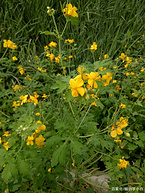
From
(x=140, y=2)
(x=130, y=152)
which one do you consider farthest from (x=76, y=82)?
(x=140, y=2)

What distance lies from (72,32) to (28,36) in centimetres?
76

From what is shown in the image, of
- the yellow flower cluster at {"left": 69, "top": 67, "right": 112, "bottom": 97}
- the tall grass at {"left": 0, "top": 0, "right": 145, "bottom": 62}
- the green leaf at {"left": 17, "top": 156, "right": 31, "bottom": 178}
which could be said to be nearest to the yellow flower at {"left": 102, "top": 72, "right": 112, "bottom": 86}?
the yellow flower cluster at {"left": 69, "top": 67, "right": 112, "bottom": 97}

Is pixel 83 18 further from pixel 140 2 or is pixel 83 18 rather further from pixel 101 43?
pixel 140 2

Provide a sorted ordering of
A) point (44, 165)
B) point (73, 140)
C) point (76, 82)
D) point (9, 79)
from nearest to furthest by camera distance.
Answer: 1. point (76, 82)
2. point (73, 140)
3. point (44, 165)
4. point (9, 79)

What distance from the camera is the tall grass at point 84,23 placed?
298cm

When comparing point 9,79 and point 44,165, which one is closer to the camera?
point 44,165

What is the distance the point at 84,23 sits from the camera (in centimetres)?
309

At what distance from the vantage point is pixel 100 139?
1117 mm

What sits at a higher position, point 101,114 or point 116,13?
point 116,13

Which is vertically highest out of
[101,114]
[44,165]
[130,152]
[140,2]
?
[140,2]

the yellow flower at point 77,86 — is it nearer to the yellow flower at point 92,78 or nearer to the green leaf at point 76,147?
the yellow flower at point 92,78

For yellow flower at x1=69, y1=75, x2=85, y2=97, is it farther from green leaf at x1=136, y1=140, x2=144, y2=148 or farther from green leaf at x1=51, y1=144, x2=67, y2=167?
green leaf at x1=136, y1=140, x2=144, y2=148

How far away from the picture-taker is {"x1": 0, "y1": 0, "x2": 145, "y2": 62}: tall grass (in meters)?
2.98

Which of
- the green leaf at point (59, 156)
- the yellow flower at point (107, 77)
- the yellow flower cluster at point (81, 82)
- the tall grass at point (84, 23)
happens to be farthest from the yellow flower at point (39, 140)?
the tall grass at point (84, 23)
